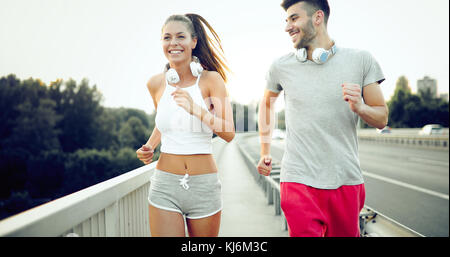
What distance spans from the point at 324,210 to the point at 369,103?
75 centimetres

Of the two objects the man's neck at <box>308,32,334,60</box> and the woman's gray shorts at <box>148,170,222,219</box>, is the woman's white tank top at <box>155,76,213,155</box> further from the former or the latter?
the man's neck at <box>308,32,334,60</box>

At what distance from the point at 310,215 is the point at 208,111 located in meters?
0.94

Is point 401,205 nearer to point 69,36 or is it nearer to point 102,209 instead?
point 102,209

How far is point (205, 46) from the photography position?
→ 2361mm

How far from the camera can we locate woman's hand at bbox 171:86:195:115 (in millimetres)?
1888

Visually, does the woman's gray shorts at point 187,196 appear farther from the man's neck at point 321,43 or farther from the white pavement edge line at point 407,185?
the white pavement edge line at point 407,185

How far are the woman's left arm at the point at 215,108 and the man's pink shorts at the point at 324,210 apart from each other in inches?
23.7

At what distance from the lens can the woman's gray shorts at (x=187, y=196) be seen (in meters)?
2.04

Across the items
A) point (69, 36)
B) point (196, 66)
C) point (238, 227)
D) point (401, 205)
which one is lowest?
point (401, 205)

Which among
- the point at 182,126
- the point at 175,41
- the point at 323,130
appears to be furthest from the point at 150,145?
the point at 323,130

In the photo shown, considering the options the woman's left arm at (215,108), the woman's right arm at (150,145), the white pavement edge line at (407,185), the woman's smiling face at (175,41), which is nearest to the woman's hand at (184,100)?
the woman's left arm at (215,108)

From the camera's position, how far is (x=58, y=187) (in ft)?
239

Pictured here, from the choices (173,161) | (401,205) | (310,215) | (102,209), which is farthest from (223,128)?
(401,205)

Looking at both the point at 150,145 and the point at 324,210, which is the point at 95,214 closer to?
the point at 150,145
